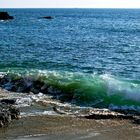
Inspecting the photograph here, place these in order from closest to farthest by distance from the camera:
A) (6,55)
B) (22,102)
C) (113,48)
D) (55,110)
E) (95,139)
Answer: (95,139) < (55,110) < (22,102) < (6,55) < (113,48)

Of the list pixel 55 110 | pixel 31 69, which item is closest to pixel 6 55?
pixel 31 69

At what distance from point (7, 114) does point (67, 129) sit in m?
2.26

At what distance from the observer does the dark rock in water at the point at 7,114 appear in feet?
48.8

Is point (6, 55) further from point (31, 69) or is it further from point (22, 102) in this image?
point (22, 102)

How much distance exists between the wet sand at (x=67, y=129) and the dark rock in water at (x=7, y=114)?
0.21 metres

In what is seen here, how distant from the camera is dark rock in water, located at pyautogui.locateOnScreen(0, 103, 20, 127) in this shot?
14.9 m

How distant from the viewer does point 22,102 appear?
727 inches

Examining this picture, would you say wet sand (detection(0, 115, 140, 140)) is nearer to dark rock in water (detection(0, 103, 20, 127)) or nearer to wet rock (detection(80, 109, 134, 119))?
dark rock in water (detection(0, 103, 20, 127))

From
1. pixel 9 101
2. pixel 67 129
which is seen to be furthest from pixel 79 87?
pixel 67 129

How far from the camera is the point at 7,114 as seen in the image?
A: 15.2m

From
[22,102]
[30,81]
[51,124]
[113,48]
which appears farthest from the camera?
[113,48]

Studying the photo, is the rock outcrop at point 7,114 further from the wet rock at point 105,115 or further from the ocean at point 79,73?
the wet rock at point 105,115

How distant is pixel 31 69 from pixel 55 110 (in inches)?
445

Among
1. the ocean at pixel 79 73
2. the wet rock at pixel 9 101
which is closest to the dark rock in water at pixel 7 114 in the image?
the wet rock at pixel 9 101
